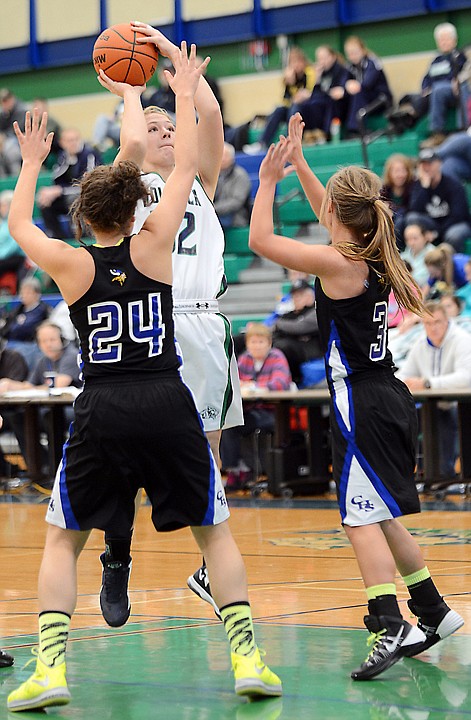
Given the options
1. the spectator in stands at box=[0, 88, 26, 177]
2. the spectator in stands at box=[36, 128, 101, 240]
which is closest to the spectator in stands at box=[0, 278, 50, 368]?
the spectator in stands at box=[36, 128, 101, 240]

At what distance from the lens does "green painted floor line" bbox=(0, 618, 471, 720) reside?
4.00 m

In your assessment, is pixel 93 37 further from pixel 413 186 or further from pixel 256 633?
pixel 256 633

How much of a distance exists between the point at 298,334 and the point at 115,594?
295 inches

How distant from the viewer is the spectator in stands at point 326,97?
17328 mm

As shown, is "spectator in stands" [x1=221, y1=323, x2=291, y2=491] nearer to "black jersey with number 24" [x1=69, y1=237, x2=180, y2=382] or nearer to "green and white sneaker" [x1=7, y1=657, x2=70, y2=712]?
"black jersey with number 24" [x1=69, y1=237, x2=180, y2=382]

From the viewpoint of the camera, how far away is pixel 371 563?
181 inches

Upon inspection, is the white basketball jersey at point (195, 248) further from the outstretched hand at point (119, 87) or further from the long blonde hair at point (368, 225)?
the long blonde hair at point (368, 225)

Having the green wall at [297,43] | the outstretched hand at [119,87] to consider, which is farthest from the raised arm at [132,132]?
the green wall at [297,43]

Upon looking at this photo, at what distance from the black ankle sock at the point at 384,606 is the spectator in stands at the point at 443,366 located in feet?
20.9

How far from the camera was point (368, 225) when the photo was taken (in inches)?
192

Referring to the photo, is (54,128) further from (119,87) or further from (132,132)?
(132,132)

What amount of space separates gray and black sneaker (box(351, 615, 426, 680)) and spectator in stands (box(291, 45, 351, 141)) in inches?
527

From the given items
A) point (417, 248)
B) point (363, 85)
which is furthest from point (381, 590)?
point (363, 85)

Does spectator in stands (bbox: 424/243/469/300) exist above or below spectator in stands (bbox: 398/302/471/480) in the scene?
above
